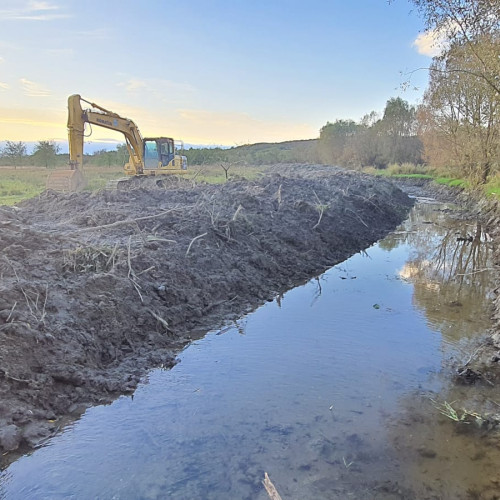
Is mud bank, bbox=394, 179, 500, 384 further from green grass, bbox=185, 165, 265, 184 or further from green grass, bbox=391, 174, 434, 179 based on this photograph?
green grass, bbox=185, 165, 265, 184

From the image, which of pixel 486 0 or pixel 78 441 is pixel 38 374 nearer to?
pixel 78 441

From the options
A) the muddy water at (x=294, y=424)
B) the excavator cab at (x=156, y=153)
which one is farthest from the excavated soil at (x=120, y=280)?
the excavator cab at (x=156, y=153)

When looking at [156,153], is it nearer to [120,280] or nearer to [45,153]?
[120,280]

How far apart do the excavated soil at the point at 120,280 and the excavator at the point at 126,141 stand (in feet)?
6.05

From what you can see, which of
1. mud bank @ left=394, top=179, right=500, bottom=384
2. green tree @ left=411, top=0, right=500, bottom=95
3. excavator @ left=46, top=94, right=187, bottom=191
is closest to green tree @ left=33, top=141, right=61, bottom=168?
excavator @ left=46, top=94, right=187, bottom=191

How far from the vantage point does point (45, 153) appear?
4619cm

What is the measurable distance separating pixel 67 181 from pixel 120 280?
953 cm

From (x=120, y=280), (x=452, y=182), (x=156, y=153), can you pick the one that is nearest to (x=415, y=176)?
(x=452, y=182)

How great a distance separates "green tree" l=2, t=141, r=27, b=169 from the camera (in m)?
44.6

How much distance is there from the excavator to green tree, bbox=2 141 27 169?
30.0 m

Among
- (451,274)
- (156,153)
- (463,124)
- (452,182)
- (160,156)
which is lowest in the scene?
(451,274)

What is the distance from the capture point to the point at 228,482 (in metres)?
4.30

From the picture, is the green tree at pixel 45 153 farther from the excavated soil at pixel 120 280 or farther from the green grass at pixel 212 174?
the excavated soil at pixel 120 280

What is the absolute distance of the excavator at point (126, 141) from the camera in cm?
1542
